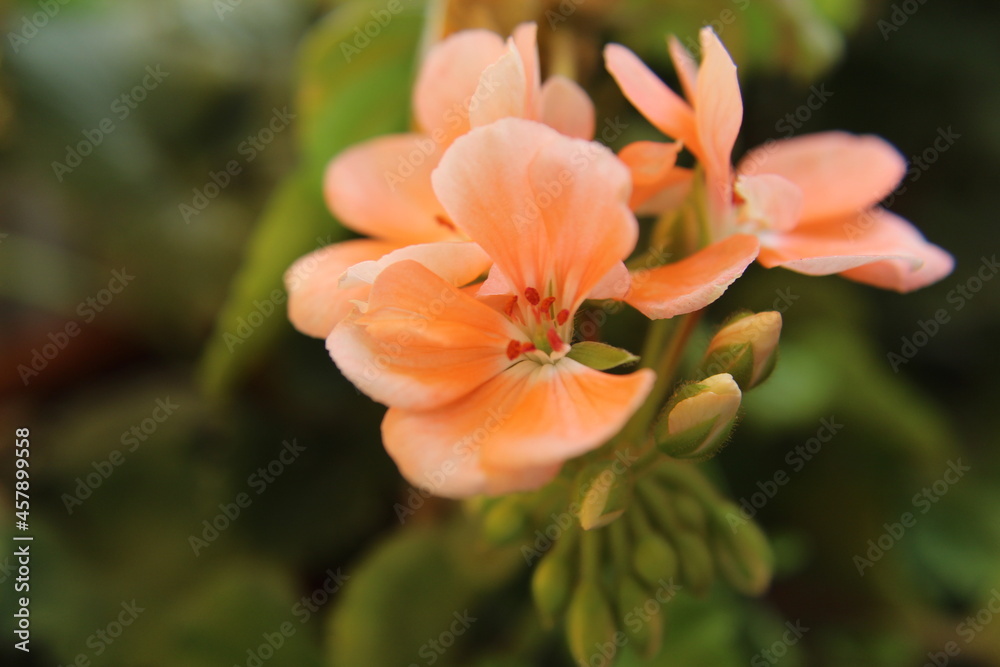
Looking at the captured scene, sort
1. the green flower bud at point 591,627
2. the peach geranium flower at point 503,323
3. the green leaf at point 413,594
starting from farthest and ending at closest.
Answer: the green leaf at point 413,594, the green flower bud at point 591,627, the peach geranium flower at point 503,323

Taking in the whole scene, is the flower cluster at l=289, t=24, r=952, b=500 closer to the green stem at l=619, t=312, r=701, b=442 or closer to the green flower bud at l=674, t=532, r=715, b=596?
the green stem at l=619, t=312, r=701, b=442

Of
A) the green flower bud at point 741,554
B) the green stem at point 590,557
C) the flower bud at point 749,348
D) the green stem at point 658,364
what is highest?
the flower bud at point 749,348

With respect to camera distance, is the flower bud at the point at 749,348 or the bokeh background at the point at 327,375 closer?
the flower bud at the point at 749,348

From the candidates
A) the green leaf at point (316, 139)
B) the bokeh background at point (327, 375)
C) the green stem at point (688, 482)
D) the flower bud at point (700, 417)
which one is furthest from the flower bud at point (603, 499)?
the green leaf at point (316, 139)

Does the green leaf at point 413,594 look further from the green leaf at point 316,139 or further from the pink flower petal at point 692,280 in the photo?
the pink flower petal at point 692,280

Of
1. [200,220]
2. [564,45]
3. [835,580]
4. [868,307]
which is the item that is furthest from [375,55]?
[835,580]

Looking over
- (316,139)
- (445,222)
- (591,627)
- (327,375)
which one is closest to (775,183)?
(445,222)


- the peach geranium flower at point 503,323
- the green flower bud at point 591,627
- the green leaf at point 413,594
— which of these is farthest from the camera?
the green leaf at point 413,594
